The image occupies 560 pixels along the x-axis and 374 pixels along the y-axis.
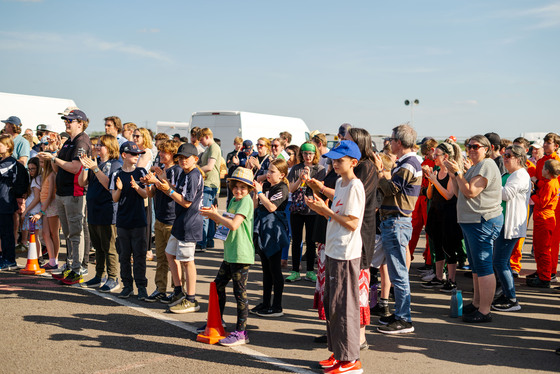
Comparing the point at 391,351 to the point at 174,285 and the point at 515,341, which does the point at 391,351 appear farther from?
the point at 174,285

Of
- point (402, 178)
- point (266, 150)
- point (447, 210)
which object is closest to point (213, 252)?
point (266, 150)

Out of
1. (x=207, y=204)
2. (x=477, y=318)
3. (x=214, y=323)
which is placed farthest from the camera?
(x=207, y=204)

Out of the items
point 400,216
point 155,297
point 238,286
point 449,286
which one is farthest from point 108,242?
point 449,286

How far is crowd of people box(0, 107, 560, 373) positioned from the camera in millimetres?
4578

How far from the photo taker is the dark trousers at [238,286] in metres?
5.23

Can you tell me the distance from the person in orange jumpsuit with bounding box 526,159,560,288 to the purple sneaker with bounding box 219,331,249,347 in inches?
192

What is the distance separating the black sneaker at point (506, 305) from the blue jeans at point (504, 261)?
7 centimetres

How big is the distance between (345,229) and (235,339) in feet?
5.48

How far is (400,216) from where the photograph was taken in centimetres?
566

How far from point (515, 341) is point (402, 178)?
2.03 m

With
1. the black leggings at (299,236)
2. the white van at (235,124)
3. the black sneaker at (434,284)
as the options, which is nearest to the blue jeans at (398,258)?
the black sneaker at (434,284)

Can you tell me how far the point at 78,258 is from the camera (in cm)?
758

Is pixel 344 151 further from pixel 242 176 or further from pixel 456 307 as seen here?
pixel 456 307

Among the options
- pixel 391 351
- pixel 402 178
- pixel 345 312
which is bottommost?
pixel 391 351
